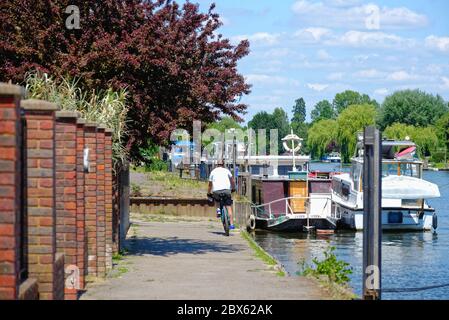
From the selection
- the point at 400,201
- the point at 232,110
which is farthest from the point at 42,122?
the point at 400,201

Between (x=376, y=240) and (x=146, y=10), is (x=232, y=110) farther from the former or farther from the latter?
(x=376, y=240)

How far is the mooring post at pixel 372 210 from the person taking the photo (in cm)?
1191

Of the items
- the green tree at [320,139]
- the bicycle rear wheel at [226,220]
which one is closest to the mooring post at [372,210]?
the bicycle rear wheel at [226,220]

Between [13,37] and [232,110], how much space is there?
5446 millimetres

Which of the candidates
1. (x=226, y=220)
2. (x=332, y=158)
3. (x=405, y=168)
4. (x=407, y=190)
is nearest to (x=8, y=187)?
(x=226, y=220)

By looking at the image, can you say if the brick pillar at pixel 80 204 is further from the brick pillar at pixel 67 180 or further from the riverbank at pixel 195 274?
the brick pillar at pixel 67 180

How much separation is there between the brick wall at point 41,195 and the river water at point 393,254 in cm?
984

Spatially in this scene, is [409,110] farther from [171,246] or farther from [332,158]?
[171,246]

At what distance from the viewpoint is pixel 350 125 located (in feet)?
352

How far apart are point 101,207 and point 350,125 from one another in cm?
9423

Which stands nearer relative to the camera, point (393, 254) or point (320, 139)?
point (393, 254)

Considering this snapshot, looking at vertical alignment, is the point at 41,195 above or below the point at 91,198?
above

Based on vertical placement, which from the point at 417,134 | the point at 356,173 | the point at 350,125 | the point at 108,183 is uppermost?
the point at 350,125

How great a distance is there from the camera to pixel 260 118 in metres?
190
